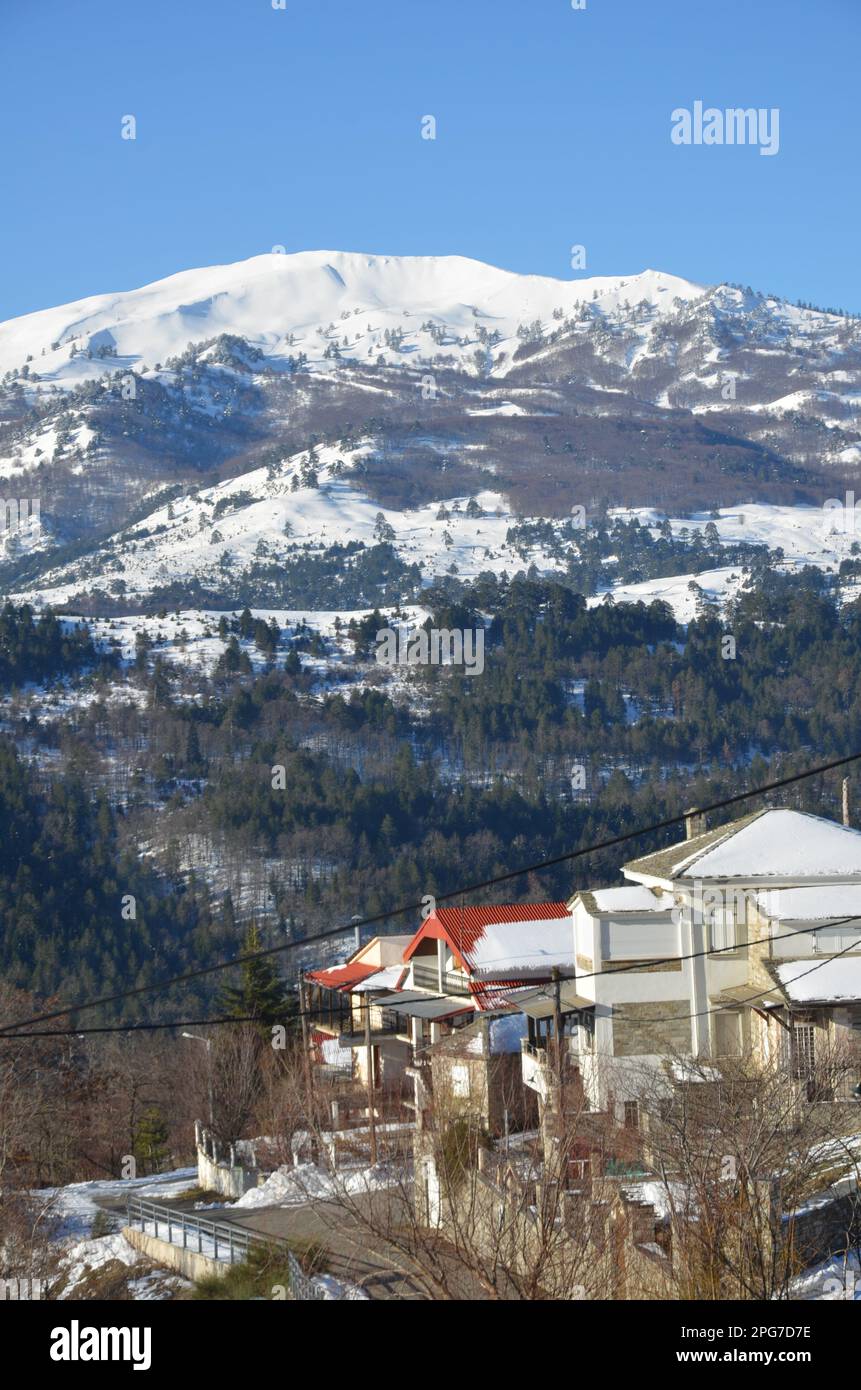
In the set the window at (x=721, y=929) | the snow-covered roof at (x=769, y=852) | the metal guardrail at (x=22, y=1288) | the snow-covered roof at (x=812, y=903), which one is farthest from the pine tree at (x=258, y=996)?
the metal guardrail at (x=22, y=1288)

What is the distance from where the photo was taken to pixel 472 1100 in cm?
3316

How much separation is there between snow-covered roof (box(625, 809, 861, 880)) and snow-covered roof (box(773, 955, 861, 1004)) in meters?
3.26

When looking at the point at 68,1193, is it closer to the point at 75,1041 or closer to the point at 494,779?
the point at 75,1041

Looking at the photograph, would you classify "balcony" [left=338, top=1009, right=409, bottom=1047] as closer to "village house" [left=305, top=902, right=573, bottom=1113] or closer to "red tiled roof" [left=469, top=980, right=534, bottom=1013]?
"village house" [left=305, top=902, right=573, bottom=1113]

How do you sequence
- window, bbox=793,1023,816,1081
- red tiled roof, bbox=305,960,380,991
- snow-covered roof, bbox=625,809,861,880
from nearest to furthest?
window, bbox=793,1023,816,1081 → snow-covered roof, bbox=625,809,861,880 → red tiled roof, bbox=305,960,380,991

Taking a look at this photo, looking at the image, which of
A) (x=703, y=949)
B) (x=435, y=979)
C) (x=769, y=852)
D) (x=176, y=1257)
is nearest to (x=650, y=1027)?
(x=703, y=949)

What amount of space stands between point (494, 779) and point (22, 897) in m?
65.2

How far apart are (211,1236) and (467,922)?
17.5 metres

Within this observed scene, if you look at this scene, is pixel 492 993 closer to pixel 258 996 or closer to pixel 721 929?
pixel 721 929

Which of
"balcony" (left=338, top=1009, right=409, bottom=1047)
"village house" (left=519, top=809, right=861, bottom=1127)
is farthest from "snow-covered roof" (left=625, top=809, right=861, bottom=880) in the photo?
"balcony" (left=338, top=1009, right=409, bottom=1047)

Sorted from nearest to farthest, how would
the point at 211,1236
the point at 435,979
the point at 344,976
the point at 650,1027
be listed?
the point at 211,1236 < the point at 650,1027 < the point at 435,979 < the point at 344,976

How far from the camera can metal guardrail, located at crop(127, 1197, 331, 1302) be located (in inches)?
832

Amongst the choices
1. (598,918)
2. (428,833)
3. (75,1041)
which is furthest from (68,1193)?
(428,833)

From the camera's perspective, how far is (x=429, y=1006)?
42.2 metres
